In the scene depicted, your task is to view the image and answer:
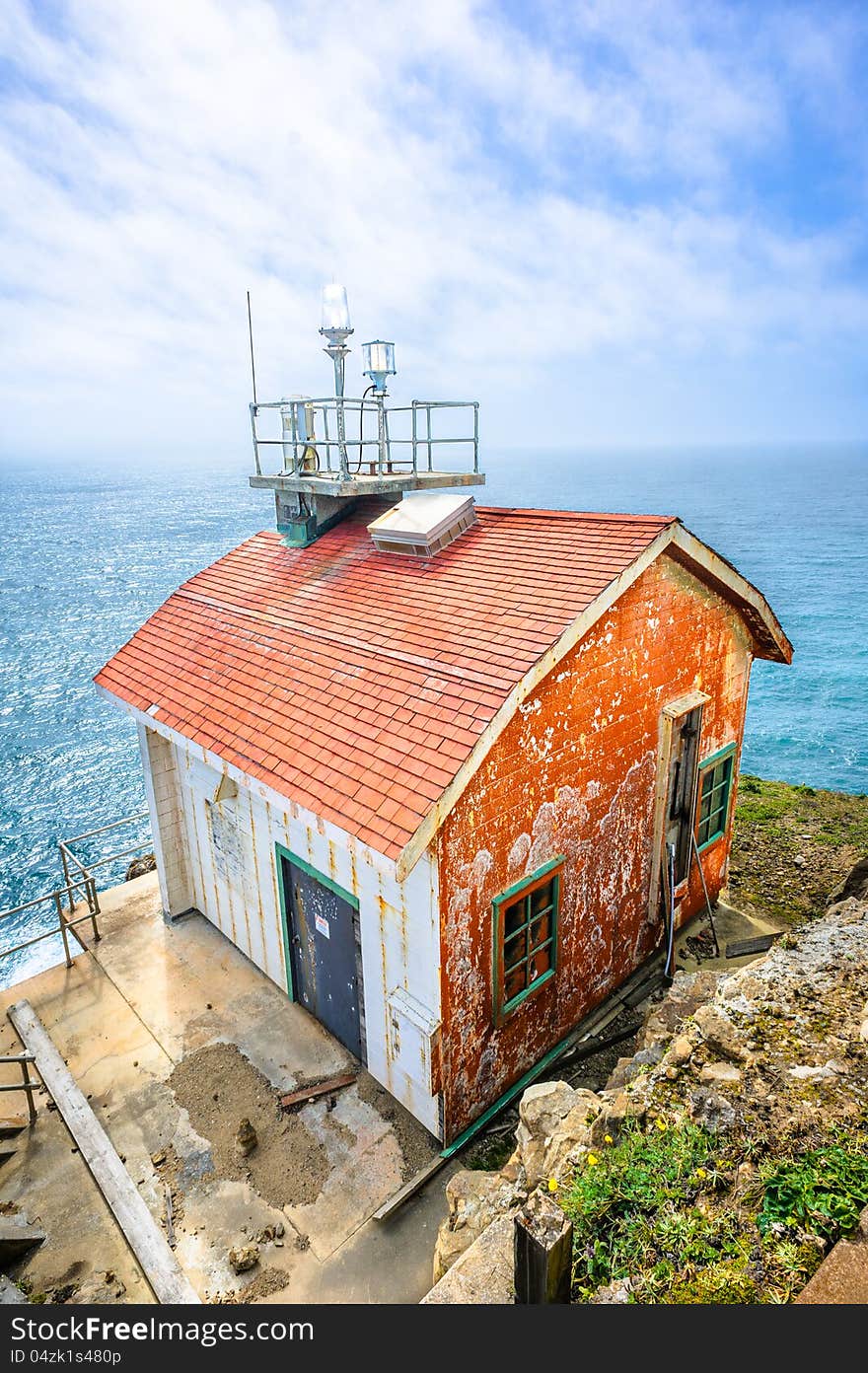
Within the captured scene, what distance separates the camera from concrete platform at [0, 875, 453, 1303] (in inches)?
278

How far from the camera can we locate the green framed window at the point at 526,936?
8.16 m

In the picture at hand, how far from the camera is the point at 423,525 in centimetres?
1046

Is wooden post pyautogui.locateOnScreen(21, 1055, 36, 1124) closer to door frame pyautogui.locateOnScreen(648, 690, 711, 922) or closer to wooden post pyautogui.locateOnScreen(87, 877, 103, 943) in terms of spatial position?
wooden post pyautogui.locateOnScreen(87, 877, 103, 943)

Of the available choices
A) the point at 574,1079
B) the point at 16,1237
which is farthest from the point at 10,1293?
the point at 574,1079

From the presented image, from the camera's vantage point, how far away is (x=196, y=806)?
36.5 ft

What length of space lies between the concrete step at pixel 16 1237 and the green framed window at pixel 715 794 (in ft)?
30.6

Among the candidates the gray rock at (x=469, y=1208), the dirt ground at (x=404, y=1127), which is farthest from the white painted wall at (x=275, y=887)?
the gray rock at (x=469, y=1208)

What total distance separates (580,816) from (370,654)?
10.1ft

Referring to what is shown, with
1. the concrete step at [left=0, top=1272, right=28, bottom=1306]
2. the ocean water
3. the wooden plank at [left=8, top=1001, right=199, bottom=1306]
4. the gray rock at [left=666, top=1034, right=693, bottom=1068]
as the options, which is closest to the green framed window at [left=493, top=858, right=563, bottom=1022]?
the gray rock at [left=666, top=1034, right=693, bottom=1068]

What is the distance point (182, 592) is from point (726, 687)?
859 centimetres

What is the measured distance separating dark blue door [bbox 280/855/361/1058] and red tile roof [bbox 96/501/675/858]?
6.12 feet

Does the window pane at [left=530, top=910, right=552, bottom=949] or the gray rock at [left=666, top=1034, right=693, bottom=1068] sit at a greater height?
the gray rock at [left=666, top=1034, right=693, bottom=1068]

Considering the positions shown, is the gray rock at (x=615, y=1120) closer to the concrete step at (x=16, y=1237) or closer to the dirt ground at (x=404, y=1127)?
the dirt ground at (x=404, y=1127)

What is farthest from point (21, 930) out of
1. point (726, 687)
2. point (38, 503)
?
point (38, 503)
